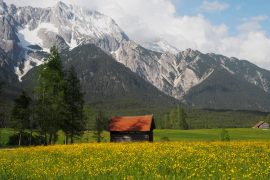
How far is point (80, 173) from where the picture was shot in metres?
19.9

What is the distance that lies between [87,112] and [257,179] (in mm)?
78925

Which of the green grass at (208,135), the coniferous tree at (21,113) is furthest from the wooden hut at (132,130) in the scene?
the green grass at (208,135)

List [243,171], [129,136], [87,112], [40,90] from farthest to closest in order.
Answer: [87,112] < [129,136] < [40,90] < [243,171]

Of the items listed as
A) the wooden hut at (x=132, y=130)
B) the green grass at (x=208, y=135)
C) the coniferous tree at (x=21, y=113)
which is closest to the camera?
the wooden hut at (x=132, y=130)

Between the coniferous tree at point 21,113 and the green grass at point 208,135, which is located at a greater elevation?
the coniferous tree at point 21,113

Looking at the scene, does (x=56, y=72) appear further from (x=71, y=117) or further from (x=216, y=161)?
(x=216, y=161)

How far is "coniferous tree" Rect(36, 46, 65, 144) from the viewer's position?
5725 cm

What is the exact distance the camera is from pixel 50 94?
5819 cm

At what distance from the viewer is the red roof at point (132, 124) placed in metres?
71.7

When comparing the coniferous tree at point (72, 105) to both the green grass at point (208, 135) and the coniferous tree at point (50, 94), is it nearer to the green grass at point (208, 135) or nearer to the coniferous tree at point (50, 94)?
the coniferous tree at point (50, 94)

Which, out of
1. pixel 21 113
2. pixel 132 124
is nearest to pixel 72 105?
pixel 132 124

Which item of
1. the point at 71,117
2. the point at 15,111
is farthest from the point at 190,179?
the point at 15,111

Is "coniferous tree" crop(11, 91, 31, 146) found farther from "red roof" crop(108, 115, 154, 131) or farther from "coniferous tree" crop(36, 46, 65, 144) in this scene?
"coniferous tree" crop(36, 46, 65, 144)

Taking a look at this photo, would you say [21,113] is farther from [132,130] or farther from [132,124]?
[132,130]
